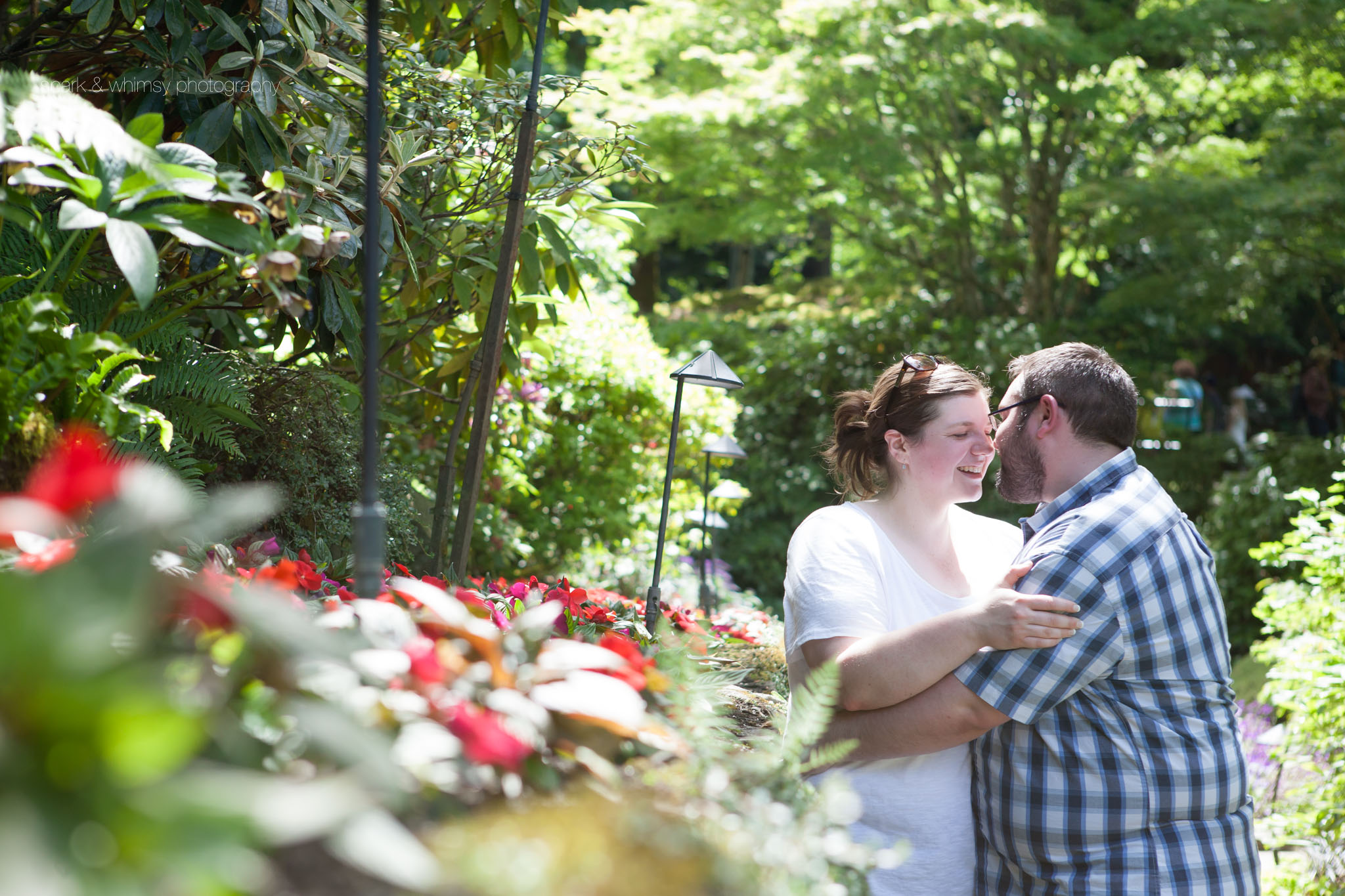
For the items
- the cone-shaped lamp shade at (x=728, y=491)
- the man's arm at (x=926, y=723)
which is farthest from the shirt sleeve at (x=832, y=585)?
the cone-shaped lamp shade at (x=728, y=491)

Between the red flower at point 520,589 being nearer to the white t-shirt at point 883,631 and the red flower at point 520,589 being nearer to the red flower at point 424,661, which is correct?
the white t-shirt at point 883,631

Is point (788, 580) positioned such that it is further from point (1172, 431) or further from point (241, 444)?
point (1172, 431)

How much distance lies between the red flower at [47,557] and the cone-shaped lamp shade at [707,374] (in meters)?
1.87

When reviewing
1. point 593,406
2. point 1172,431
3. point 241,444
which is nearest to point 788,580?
point 241,444

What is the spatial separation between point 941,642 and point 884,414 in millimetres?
701

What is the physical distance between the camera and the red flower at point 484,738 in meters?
0.69

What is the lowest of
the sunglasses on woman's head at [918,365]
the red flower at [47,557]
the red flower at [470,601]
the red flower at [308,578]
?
the red flower at [308,578]

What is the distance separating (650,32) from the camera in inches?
331

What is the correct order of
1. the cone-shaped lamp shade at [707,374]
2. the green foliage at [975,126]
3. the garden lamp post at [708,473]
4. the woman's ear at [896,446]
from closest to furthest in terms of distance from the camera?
the woman's ear at [896,446] → the cone-shaped lamp shade at [707,374] → the garden lamp post at [708,473] → the green foliage at [975,126]

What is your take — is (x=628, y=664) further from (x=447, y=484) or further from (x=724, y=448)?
(x=724, y=448)

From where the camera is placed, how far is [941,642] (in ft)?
5.56

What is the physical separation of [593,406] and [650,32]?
4296 millimetres

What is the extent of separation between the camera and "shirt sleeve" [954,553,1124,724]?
1669 millimetres

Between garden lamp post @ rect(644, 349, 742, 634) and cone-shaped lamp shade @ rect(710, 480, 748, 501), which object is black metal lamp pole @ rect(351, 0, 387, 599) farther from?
cone-shaped lamp shade @ rect(710, 480, 748, 501)
